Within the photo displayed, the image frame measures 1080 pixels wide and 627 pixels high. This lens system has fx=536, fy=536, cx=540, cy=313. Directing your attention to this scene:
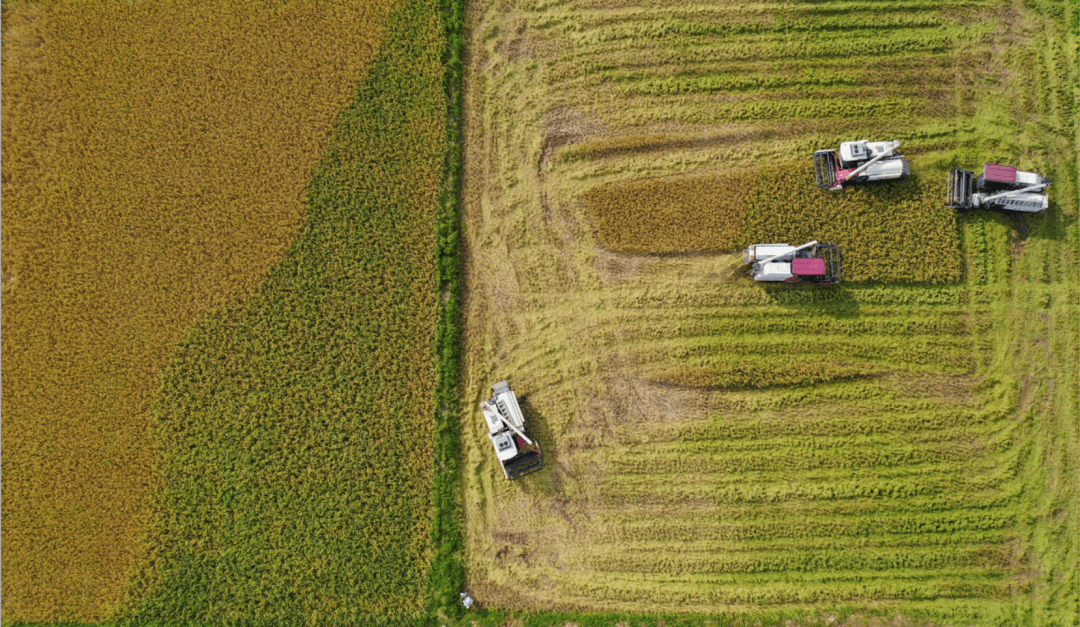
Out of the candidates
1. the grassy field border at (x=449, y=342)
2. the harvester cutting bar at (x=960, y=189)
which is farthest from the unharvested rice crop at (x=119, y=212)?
the harvester cutting bar at (x=960, y=189)

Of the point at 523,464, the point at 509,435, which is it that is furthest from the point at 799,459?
the point at 509,435

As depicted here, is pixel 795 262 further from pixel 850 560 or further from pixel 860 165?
pixel 850 560

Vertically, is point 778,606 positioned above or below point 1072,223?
below

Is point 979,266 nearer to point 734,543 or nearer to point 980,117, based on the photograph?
point 980,117

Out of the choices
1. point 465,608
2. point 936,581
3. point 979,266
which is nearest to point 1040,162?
point 979,266

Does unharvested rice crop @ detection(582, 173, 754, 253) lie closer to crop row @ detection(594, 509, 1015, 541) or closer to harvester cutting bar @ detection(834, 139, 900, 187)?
harvester cutting bar @ detection(834, 139, 900, 187)

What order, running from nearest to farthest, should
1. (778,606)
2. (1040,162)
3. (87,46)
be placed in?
(778,606) → (1040,162) → (87,46)
